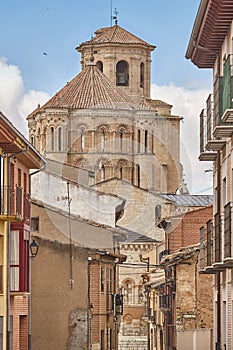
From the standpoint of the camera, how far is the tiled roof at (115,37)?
14262 cm

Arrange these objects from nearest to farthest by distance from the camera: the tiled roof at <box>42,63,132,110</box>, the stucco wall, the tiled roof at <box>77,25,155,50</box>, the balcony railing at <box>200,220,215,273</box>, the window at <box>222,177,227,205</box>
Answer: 1. the window at <box>222,177,227,205</box>
2. the balcony railing at <box>200,220,215,273</box>
3. the stucco wall
4. the tiled roof at <box>42,63,132,110</box>
5. the tiled roof at <box>77,25,155,50</box>

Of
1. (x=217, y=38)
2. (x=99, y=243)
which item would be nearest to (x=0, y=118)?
(x=217, y=38)

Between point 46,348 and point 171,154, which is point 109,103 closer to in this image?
point 171,154

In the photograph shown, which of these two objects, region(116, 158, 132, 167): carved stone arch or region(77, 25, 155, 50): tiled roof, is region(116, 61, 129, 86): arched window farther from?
region(116, 158, 132, 167): carved stone arch

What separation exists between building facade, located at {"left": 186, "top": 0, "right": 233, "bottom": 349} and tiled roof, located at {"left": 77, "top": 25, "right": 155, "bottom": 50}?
10973cm

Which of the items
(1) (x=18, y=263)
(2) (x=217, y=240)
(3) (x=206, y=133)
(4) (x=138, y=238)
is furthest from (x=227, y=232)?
(4) (x=138, y=238)

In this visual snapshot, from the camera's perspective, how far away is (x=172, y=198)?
388 ft

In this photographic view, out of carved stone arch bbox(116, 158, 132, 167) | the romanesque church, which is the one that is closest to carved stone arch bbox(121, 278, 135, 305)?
the romanesque church

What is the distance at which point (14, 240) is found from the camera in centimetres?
3959

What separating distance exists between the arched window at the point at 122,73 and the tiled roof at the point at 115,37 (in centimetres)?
260

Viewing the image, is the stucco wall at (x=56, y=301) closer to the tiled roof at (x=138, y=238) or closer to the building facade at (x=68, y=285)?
the building facade at (x=68, y=285)

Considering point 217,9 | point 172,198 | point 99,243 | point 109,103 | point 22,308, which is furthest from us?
point 109,103

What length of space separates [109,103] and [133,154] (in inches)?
252

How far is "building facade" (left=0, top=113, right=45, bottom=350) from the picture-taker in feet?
122
